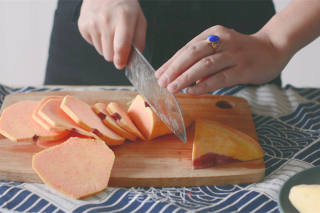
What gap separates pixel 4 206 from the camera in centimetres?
140

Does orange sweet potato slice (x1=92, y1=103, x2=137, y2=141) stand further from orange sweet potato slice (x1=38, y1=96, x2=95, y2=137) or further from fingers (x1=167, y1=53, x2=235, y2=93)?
fingers (x1=167, y1=53, x2=235, y2=93)

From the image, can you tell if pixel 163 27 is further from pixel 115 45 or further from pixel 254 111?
pixel 254 111

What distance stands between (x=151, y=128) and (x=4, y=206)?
614 mm

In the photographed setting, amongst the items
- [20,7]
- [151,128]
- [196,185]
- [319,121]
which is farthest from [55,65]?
[20,7]

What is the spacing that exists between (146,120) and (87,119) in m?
0.24

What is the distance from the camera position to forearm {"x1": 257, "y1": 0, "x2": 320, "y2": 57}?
167 cm

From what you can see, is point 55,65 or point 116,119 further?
point 55,65

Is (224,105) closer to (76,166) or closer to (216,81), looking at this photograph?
(216,81)

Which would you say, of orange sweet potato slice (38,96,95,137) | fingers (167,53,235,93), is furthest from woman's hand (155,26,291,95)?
orange sweet potato slice (38,96,95,137)

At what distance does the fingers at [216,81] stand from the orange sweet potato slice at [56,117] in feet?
1.45

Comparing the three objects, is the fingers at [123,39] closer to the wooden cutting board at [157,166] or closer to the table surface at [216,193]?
the wooden cutting board at [157,166]

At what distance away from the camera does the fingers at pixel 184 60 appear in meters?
1.53

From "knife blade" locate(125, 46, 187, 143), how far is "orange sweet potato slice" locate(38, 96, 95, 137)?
291 mm

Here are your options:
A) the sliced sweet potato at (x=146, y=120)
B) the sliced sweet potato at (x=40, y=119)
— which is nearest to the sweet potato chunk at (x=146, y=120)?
the sliced sweet potato at (x=146, y=120)
